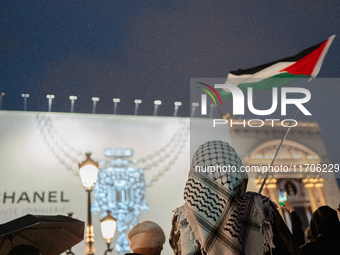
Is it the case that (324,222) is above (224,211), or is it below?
below

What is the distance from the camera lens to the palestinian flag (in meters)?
6.61

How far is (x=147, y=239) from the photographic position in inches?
93.8

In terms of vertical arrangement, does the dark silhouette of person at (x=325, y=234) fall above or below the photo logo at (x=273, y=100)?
below

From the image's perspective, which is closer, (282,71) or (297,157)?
(282,71)

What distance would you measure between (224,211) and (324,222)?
1356 mm

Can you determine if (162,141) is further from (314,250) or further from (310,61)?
(314,250)

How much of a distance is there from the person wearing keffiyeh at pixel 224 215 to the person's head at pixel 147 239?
955 mm

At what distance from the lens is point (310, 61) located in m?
6.69

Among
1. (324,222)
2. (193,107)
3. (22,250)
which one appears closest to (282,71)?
(324,222)

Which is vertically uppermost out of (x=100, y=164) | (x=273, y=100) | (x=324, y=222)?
(x=273, y=100)

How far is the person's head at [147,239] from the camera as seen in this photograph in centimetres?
238

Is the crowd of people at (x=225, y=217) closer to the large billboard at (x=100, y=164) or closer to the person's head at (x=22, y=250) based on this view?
the person's head at (x=22, y=250)

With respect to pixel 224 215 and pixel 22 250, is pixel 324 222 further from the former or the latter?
pixel 22 250

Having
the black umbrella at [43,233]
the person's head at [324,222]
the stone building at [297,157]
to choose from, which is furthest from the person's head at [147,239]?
the stone building at [297,157]
